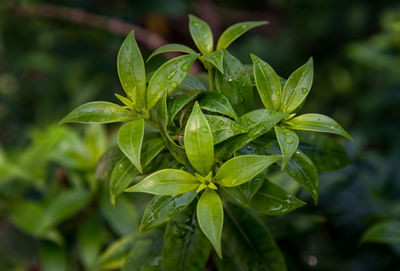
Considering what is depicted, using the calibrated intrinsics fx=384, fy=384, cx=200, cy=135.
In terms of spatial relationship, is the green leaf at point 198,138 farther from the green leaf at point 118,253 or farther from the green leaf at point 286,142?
the green leaf at point 118,253

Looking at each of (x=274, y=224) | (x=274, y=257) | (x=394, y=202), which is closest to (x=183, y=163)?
(x=274, y=257)

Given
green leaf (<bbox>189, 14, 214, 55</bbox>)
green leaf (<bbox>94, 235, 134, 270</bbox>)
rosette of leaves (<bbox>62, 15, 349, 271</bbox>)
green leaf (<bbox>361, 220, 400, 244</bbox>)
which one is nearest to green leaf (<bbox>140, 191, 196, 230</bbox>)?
rosette of leaves (<bbox>62, 15, 349, 271</bbox>)

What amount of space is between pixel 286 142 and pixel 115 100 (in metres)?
1.69

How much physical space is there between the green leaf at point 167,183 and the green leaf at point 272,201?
0.13 meters

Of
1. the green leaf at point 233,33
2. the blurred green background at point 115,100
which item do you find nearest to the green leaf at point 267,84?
Result: the green leaf at point 233,33

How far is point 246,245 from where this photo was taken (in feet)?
2.97

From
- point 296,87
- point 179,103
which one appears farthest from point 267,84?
point 179,103

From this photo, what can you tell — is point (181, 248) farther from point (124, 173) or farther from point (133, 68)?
point (133, 68)

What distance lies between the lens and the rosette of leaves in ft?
2.21

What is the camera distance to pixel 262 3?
13.4 ft

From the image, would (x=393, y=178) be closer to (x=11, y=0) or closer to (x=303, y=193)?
(x=303, y=193)

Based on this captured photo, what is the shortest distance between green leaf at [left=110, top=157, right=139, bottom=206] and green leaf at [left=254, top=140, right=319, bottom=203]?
9.8 inches

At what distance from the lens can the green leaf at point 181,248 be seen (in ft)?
2.68

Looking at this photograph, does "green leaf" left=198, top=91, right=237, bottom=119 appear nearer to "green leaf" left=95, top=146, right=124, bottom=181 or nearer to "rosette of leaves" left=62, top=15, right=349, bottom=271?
"rosette of leaves" left=62, top=15, right=349, bottom=271
